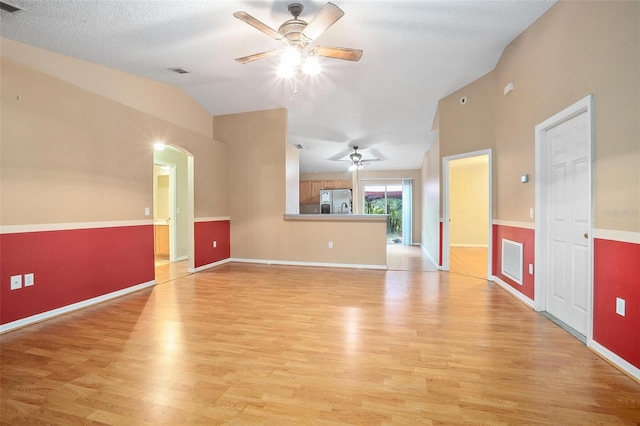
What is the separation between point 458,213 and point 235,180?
647 cm

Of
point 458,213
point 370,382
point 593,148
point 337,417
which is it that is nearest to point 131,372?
point 337,417

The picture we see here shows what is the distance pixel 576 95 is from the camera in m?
2.47

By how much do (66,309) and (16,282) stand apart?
0.57m

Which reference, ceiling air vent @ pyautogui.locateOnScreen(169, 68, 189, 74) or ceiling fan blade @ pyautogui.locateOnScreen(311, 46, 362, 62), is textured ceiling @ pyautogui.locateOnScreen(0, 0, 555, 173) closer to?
ceiling air vent @ pyautogui.locateOnScreen(169, 68, 189, 74)

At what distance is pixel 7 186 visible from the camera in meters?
2.59

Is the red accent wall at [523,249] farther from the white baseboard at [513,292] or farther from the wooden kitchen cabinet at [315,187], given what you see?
the wooden kitchen cabinet at [315,187]

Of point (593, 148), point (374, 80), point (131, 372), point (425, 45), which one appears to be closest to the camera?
point (131, 372)

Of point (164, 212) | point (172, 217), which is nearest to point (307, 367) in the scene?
point (172, 217)

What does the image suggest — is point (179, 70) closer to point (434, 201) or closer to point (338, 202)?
point (434, 201)

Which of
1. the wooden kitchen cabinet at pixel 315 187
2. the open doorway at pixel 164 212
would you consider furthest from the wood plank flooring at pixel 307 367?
the wooden kitchen cabinet at pixel 315 187

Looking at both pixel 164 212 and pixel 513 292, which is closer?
pixel 513 292

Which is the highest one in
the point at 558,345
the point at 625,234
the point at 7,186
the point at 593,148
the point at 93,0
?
the point at 93,0

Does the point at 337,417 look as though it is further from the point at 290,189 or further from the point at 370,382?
the point at 290,189

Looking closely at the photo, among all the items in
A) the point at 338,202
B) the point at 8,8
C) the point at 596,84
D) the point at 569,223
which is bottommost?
the point at 569,223
